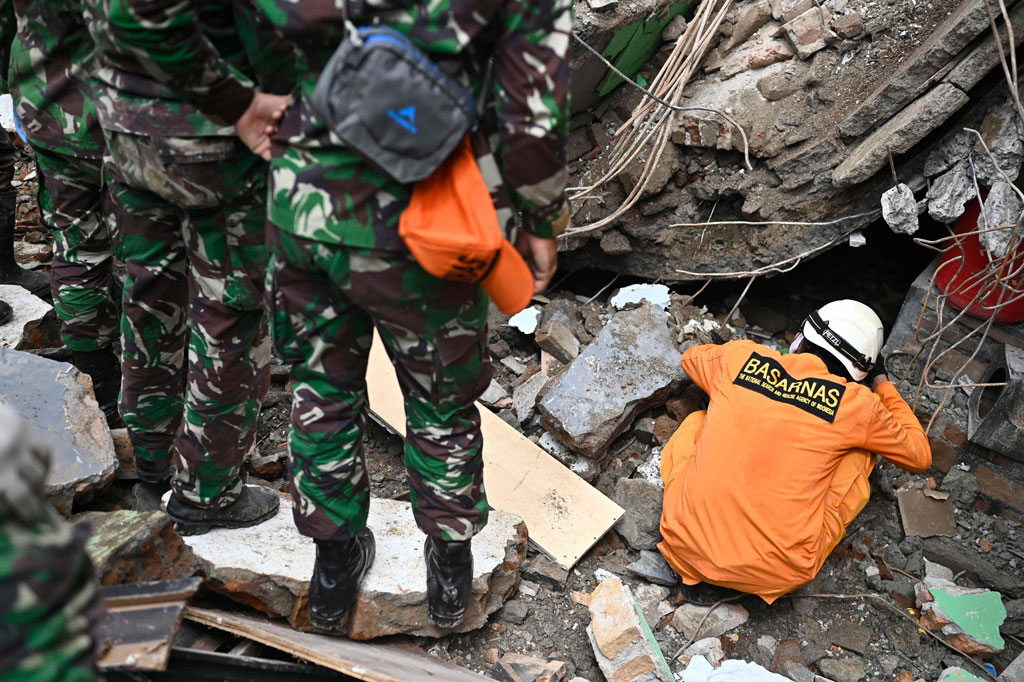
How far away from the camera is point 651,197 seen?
398cm

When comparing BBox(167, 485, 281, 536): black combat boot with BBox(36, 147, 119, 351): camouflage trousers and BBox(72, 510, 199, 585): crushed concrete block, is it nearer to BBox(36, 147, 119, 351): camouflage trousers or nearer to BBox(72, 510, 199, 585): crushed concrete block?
BBox(72, 510, 199, 585): crushed concrete block

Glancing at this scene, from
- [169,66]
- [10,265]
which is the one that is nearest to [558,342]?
[169,66]

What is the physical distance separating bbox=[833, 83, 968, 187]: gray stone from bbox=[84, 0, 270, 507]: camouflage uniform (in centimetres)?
271

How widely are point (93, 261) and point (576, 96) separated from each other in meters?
2.41

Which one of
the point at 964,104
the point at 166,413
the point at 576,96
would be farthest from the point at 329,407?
the point at 964,104

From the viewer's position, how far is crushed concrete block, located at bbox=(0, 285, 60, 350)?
3091 mm

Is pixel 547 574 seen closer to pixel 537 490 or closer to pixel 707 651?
pixel 537 490

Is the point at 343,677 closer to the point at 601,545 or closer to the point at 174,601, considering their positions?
the point at 174,601

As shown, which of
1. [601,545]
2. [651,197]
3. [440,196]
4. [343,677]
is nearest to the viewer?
[440,196]

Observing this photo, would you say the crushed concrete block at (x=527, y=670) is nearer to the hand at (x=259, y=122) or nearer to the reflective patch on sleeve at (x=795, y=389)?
the reflective patch on sleeve at (x=795, y=389)

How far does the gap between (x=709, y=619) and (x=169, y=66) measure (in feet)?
8.42

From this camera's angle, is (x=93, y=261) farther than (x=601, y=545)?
No

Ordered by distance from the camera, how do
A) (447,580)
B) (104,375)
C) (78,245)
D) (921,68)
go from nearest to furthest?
(447,580) → (78,245) → (104,375) → (921,68)

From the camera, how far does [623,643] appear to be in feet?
8.14
